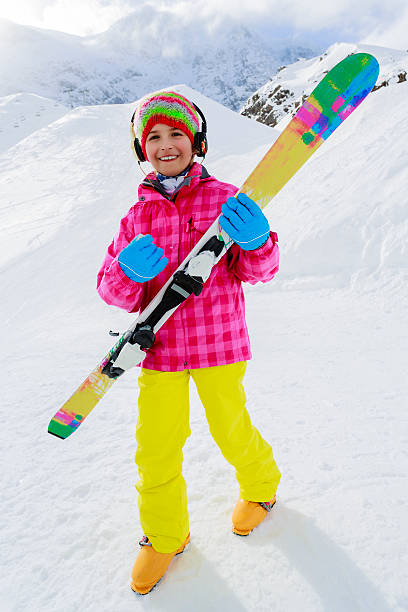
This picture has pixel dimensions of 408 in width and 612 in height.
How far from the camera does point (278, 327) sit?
4.07 meters

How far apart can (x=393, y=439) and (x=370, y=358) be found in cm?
107

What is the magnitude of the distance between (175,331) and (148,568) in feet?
3.20

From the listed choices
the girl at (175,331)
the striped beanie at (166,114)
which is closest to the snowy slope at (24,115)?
the striped beanie at (166,114)

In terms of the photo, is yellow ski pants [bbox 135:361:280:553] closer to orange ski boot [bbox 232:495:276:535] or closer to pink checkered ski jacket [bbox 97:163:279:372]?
pink checkered ski jacket [bbox 97:163:279:372]

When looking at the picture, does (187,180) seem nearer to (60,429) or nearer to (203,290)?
(203,290)

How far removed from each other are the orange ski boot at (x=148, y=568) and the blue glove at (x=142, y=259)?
1.16 metres

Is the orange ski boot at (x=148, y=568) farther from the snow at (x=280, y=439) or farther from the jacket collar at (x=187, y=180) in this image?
the jacket collar at (x=187, y=180)

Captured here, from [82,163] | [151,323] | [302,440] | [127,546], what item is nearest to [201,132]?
[151,323]

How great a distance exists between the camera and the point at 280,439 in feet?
7.80

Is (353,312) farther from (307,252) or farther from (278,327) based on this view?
(307,252)

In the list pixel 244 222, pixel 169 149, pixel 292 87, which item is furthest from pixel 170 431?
pixel 292 87

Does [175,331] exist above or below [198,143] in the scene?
below

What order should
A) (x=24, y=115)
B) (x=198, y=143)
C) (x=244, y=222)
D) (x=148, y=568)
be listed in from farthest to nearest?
(x=24, y=115)
(x=198, y=143)
(x=148, y=568)
(x=244, y=222)

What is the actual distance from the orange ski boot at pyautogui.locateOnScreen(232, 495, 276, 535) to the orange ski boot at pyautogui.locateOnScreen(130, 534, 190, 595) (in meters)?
0.30
